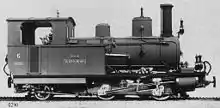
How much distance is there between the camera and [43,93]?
17.1 m

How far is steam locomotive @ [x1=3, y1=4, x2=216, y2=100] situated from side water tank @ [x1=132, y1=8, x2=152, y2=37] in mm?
156

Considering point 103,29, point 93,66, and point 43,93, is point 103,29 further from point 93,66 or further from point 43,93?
point 43,93

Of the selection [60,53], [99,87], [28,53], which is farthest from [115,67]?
[28,53]

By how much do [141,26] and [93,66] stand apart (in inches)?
93.9

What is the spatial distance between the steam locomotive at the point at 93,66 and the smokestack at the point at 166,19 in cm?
47

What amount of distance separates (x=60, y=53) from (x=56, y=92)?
141cm

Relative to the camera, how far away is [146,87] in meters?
17.1

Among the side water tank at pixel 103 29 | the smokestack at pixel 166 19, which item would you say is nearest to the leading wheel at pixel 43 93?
the side water tank at pixel 103 29

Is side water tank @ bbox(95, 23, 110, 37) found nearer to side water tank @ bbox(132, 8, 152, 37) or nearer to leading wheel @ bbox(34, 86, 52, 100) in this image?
side water tank @ bbox(132, 8, 152, 37)

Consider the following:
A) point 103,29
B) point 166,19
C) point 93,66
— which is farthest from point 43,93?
point 166,19

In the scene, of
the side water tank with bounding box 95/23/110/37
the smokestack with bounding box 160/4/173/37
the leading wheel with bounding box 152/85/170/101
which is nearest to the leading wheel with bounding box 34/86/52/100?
the side water tank with bounding box 95/23/110/37

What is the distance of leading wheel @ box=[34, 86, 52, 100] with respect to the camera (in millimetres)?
17031

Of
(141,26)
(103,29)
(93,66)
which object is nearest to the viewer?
(93,66)

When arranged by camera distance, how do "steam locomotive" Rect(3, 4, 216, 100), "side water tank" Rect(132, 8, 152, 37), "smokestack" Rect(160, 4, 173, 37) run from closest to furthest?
"steam locomotive" Rect(3, 4, 216, 100) → "side water tank" Rect(132, 8, 152, 37) → "smokestack" Rect(160, 4, 173, 37)
